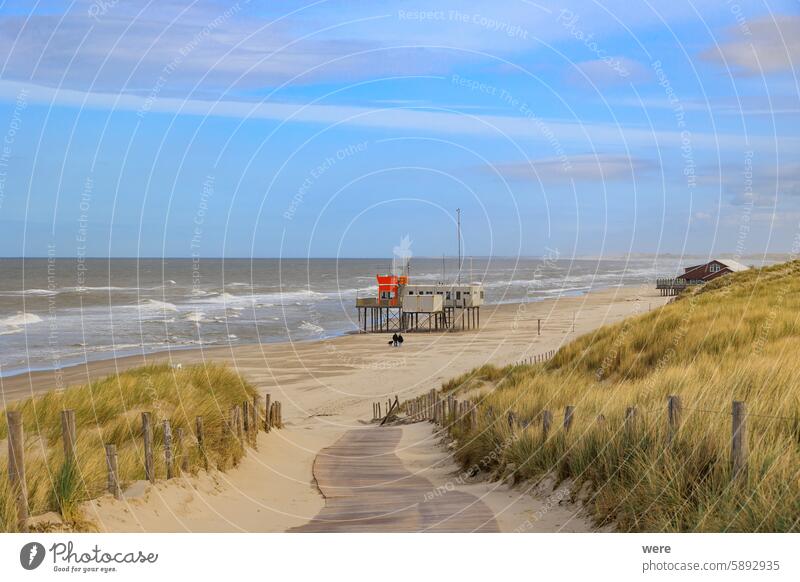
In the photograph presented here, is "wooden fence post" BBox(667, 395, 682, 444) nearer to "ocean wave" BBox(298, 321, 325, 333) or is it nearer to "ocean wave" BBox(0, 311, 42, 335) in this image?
"ocean wave" BBox(0, 311, 42, 335)

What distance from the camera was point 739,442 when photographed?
292 inches

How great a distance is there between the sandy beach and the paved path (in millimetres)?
269

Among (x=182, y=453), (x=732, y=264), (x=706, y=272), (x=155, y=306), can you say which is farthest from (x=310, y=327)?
(x=182, y=453)

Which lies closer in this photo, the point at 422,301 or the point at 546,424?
the point at 546,424

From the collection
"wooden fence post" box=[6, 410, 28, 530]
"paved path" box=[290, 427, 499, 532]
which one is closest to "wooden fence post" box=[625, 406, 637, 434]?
"paved path" box=[290, 427, 499, 532]

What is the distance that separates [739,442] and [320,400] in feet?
93.8

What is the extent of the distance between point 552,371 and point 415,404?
6213mm

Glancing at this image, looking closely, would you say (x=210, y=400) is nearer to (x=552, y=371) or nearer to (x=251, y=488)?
(x=251, y=488)

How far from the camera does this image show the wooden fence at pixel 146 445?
8.14 meters

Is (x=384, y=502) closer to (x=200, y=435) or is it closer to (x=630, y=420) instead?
(x=630, y=420)

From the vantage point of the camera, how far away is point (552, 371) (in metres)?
23.9

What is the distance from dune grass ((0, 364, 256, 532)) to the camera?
902cm

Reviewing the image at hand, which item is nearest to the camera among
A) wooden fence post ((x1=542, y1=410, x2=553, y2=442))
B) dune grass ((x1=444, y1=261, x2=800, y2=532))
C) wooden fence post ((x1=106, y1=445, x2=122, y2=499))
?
dune grass ((x1=444, y1=261, x2=800, y2=532))
